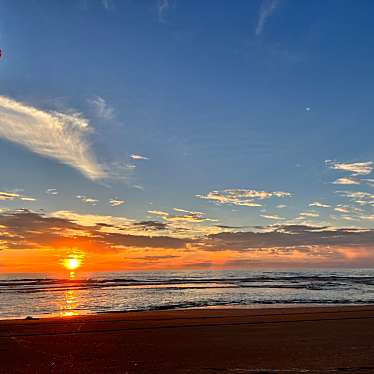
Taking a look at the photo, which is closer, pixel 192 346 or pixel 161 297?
pixel 192 346

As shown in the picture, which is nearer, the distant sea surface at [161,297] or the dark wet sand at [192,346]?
the dark wet sand at [192,346]

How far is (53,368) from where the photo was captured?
463 inches

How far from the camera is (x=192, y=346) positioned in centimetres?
1505

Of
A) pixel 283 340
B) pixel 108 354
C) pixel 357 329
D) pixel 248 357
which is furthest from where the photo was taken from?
pixel 357 329

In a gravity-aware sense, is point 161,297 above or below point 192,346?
above

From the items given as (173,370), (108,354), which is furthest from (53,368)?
(173,370)

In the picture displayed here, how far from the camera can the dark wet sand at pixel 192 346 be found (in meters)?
11.6

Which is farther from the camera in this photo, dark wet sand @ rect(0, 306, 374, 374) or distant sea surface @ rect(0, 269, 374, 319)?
distant sea surface @ rect(0, 269, 374, 319)

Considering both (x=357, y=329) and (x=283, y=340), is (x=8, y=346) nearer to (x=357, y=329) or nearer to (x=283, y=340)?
(x=283, y=340)

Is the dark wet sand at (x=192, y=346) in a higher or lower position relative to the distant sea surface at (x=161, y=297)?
lower

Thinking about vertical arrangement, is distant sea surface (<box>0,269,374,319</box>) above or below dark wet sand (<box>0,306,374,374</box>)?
above

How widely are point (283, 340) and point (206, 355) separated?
395 centimetres

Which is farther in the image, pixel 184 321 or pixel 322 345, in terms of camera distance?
pixel 184 321

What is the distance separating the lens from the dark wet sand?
11.6 m
